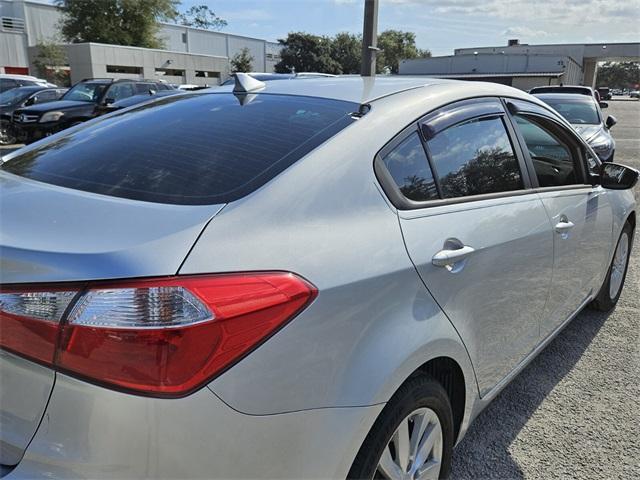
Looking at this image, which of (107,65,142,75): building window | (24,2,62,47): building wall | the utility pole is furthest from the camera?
(24,2,62,47): building wall

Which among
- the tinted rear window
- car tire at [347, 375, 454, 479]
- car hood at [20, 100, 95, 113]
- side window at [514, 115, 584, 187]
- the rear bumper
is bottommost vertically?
car tire at [347, 375, 454, 479]

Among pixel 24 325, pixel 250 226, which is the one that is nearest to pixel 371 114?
pixel 250 226

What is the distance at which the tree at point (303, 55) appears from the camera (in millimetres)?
76875

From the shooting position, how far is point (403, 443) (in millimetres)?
1851

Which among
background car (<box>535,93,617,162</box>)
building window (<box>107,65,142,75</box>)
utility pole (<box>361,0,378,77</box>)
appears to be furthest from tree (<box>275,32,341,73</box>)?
utility pole (<box>361,0,378,77</box>)

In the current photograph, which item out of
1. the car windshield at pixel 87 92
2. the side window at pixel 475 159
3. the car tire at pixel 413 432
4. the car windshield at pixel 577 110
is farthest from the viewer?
the car windshield at pixel 87 92

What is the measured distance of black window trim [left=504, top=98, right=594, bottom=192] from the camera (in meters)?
→ 2.71

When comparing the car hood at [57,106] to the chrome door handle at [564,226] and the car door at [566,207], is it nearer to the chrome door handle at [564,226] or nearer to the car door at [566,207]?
the car door at [566,207]

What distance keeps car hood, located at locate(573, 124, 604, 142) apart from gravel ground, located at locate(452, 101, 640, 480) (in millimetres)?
6853

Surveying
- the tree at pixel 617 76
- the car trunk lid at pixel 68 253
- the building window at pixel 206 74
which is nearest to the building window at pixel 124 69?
the building window at pixel 206 74

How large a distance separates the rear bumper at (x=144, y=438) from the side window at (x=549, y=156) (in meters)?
2.17

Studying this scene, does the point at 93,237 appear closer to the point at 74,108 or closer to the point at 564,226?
the point at 564,226

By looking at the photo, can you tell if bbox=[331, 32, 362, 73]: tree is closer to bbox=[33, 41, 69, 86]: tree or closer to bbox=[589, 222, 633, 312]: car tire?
bbox=[33, 41, 69, 86]: tree

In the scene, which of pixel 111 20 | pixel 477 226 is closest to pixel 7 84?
pixel 477 226
